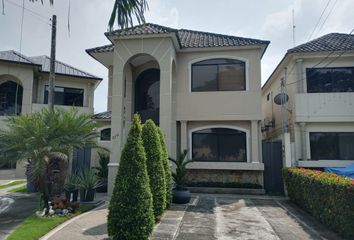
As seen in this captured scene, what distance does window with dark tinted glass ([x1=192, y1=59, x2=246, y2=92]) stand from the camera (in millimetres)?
15453

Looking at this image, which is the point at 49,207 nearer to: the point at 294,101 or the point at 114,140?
the point at 114,140

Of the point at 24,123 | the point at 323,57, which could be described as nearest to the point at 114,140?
the point at 24,123

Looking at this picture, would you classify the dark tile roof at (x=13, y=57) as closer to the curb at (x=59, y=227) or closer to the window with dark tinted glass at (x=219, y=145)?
the window with dark tinted glass at (x=219, y=145)

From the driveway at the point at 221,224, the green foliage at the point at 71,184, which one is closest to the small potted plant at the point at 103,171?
the green foliage at the point at 71,184

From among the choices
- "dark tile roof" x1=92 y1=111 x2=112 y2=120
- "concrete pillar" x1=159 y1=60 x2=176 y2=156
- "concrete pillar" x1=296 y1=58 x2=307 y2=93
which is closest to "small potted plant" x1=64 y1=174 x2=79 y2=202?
"concrete pillar" x1=159 y1=60 x2=176 y2=156

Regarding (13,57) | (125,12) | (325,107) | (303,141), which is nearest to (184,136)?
(303,141)

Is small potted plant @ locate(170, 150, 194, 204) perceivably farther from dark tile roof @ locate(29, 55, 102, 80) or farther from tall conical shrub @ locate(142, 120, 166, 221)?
dark tile roof @ locate(29, 55, 102, 80)

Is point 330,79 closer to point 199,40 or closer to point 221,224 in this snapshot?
point 199,40

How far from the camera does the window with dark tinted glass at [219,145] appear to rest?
49.6 ft

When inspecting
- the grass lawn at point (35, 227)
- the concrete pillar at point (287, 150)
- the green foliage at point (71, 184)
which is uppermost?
the concrete pillar at point (287, 150)

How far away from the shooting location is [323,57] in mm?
15461

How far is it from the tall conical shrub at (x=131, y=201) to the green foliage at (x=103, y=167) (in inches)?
334

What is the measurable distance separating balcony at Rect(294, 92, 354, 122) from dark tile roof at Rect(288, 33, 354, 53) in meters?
2.56

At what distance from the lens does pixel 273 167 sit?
15.0 meters
